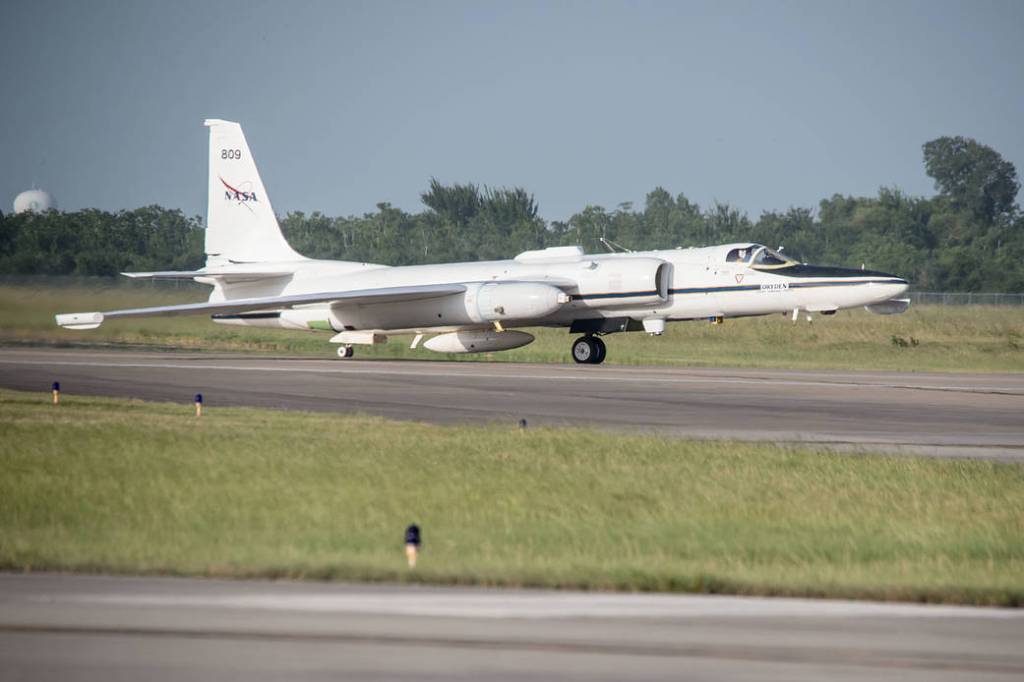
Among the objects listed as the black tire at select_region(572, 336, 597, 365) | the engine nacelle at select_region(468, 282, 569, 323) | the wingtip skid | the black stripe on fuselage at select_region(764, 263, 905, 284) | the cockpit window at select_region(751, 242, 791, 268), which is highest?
the cockpit window at select_region(751, 242, 791, 268)

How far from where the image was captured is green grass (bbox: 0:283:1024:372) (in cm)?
3183

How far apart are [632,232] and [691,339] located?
1900 inches

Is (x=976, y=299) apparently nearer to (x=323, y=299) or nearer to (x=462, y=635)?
(x=323, y=299)

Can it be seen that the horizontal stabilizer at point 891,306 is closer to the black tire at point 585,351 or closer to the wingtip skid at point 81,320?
the black tire at point 585,351

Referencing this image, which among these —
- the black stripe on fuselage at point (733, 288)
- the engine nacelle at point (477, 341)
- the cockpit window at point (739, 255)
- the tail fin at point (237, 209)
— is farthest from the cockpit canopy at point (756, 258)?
the tail fin at point (237, 209)

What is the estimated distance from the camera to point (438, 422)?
16.7m

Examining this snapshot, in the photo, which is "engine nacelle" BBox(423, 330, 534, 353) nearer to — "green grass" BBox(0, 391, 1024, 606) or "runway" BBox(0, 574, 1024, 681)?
"green grass" BBox(0, 391, 1024, 606)

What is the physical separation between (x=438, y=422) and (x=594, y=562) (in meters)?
8.13

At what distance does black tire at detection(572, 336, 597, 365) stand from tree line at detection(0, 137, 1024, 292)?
18.6 metres

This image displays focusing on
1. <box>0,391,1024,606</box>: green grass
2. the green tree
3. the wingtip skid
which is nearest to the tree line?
the green tree

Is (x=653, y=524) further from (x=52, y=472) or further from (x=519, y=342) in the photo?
(x=519, y=342)

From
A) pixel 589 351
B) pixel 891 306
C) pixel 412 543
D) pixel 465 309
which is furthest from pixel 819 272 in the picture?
pixel 412 543

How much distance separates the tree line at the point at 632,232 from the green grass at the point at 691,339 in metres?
6.28

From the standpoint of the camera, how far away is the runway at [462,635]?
5918 mm
